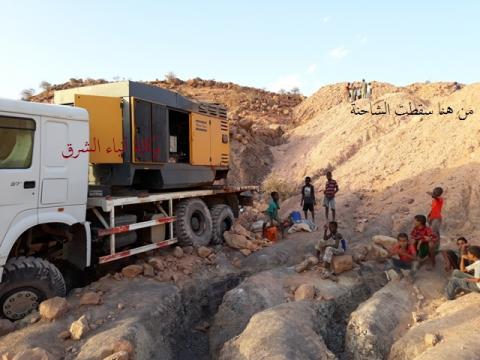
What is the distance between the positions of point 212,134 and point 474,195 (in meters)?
6.98

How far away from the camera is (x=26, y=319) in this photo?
215 inches

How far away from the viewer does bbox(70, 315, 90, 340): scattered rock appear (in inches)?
200

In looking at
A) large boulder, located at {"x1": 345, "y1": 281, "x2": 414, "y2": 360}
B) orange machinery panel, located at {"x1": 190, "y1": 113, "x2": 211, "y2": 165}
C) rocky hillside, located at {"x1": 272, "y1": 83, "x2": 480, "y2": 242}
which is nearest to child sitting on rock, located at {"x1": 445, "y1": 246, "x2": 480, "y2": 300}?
large boulder, located at {"x1": 345, "y1": 281, "x2": 414, "y2": 360}

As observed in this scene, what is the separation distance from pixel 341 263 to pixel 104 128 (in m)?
4.78

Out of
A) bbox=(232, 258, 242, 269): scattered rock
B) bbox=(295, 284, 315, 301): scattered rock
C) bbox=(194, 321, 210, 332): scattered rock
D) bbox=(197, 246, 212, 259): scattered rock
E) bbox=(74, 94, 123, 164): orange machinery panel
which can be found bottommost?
bbox=(194, 321, 210, 332): scattered rock

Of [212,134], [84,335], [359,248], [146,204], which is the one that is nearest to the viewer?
[84,335]

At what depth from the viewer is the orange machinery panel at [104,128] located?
6.95 metres

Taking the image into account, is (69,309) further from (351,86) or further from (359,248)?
(351,86)

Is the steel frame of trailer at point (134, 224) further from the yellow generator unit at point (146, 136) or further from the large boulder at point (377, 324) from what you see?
the large boulder at point (377, 324)

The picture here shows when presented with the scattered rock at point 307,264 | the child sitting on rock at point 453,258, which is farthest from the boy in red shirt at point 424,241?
the scattered rock at point 307,264

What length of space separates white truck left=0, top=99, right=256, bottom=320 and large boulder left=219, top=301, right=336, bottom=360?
2640mm

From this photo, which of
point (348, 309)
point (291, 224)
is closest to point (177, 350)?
point (348, 309)

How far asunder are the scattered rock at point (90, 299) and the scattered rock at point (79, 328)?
27.5 inches

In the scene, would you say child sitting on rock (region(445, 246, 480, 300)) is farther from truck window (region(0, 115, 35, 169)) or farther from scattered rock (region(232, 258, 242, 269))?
truck window (region(0, 115, 35, 169))
